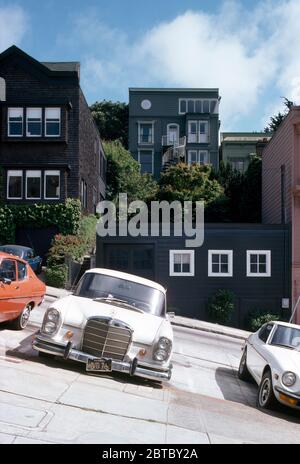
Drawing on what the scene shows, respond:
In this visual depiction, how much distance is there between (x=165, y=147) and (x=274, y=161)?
77.7 ft

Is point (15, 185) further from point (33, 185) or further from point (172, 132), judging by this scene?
point (172, 132)

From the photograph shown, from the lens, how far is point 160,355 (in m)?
10.0

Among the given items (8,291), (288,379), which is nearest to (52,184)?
(8,291)

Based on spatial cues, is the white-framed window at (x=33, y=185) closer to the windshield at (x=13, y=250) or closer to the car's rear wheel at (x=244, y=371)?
the windshield at (x=13, y=250)

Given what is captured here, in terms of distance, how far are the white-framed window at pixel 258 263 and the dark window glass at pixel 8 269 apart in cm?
1543

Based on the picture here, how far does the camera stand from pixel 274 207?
105 feet

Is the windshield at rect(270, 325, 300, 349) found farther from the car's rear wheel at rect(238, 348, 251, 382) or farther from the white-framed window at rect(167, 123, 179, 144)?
the white-framed window at rect(167, 123, 179, 144)

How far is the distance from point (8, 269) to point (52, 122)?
19188 mm

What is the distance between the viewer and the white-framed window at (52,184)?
101ft

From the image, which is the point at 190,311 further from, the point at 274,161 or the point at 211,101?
the point at 211,101

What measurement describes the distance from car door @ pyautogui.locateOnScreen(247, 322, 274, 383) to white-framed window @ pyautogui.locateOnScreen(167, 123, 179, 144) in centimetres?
4443

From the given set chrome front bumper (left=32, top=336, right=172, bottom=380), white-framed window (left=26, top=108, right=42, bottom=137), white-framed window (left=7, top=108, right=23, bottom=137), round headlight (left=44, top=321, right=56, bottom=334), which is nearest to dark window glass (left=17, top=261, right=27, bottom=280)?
round headlight (left=44, top=321, right=56, bottom=334)

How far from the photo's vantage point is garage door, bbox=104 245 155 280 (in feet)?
86.7
